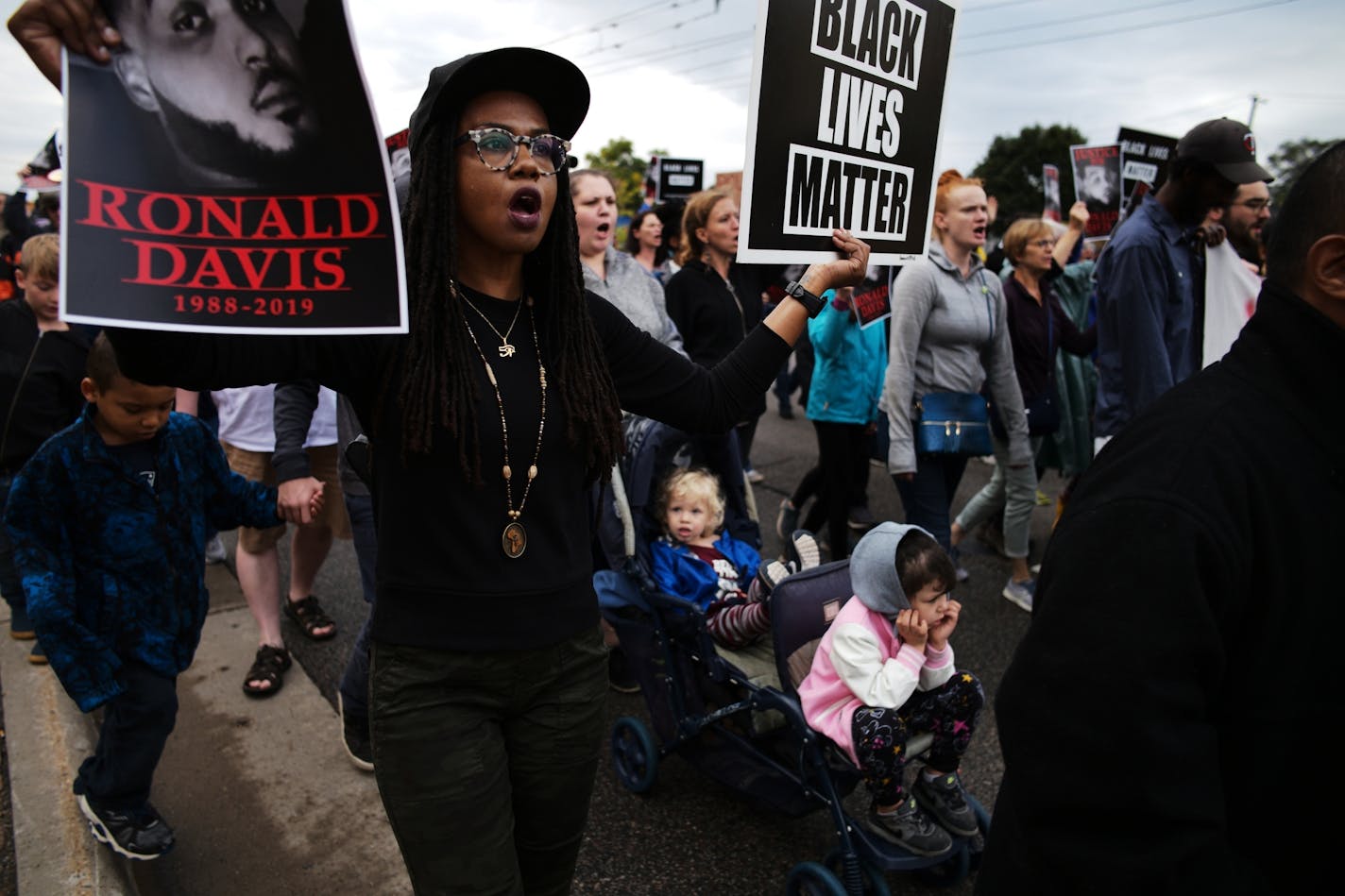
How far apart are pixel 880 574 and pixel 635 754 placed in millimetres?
1245

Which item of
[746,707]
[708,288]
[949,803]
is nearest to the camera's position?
[949,803]

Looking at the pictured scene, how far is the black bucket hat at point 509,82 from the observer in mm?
1567

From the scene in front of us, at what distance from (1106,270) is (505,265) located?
9.57ft

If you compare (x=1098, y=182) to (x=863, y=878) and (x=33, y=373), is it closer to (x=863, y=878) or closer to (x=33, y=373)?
(x=863, y=878)

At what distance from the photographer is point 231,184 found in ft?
4.12

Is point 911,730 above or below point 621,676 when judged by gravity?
above

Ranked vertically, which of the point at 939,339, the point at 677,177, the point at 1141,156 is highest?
the point at 1141,156

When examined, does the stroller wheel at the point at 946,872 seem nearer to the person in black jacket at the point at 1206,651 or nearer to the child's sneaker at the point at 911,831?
the child's sneaker at the point at 911,831

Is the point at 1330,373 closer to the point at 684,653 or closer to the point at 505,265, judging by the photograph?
the point at 505,265

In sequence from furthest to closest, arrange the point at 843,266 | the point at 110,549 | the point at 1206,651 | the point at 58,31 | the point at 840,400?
1. the point at 840,400
2. the point at 110,549
3. the point at 843,266
4. the point at 58,31
5. the point at 1206,651

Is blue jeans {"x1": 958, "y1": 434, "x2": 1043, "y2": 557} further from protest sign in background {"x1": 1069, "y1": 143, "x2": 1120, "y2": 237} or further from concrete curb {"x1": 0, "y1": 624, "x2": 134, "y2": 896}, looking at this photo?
concrete curb {"x1": 0, "y1": 624, "x2": 134, "y2": 896}

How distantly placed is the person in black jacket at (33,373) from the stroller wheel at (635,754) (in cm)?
209

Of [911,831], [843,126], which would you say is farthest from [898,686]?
[843,126]

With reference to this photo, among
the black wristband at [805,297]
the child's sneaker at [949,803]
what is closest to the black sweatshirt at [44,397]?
the black wristband at [805,297]
